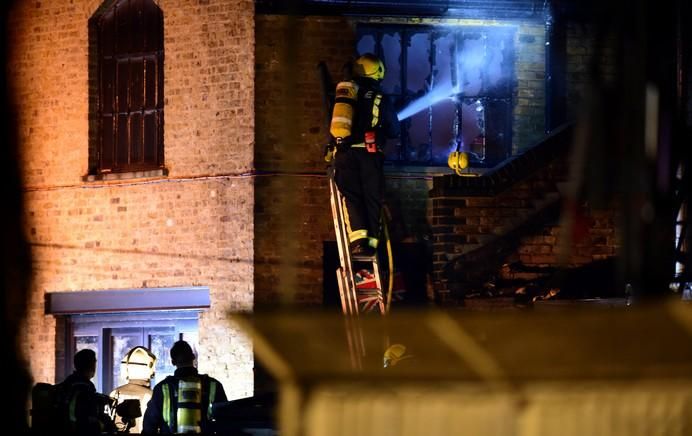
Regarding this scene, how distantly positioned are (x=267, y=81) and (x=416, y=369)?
8358 millimetres

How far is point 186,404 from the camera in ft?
29.2

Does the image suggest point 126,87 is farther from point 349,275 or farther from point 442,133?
point 349,275

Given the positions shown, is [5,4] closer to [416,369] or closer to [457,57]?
[457,57]

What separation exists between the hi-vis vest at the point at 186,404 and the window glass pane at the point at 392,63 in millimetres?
4978

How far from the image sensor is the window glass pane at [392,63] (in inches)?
511

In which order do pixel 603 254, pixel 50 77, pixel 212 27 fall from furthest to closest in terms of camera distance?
pixel 50 77 → pixel 212 27 → pixel 603 254

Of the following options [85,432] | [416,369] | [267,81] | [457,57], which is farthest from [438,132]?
[416,369]

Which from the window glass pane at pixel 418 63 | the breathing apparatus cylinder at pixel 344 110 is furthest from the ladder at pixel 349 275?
Answer: the window glass pane at pixel 418 63

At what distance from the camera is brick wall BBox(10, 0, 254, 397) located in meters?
12.6

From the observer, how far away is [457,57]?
13078mm

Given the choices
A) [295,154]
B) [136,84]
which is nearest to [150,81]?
[136,84]

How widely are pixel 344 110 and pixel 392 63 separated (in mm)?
2467

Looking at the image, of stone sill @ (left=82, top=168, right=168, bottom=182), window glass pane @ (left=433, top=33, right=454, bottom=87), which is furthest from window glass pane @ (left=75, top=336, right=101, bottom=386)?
window glass pane @ (left=433, top=33, right=454, bottom=87)

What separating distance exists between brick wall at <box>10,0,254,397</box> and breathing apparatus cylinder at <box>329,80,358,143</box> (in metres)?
2.02
